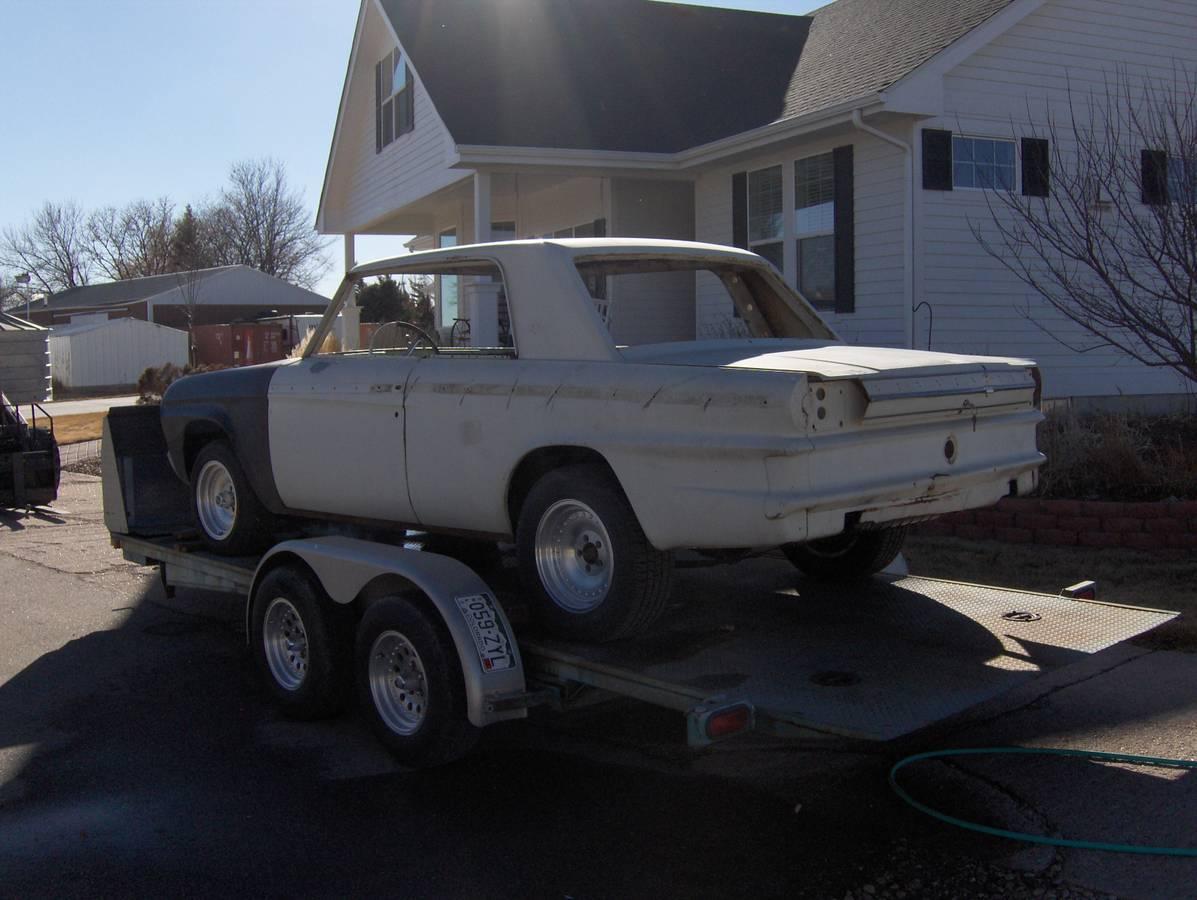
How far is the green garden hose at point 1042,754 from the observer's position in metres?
4.02

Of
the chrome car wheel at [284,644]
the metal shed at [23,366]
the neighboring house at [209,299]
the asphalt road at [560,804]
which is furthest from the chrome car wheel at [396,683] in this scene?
the neighboring house at [209,299]

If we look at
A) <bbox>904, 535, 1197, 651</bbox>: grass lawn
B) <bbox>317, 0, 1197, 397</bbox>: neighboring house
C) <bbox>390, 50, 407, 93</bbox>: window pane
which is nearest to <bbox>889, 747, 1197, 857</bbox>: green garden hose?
<bbox>904, 535, 1197, 651</bbox>: grass lawn

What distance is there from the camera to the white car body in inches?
167

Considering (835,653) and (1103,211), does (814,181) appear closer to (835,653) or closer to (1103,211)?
(1103,211)

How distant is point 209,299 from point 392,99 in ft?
135

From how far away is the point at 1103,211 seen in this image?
1329 cm

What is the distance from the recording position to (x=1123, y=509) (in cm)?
827

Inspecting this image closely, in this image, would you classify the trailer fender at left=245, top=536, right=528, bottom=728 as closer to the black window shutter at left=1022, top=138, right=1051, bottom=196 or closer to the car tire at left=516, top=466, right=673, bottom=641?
the car tire at left=516, top=466, right=673, bottom=641

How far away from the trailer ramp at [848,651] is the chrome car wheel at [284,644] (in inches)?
59.8

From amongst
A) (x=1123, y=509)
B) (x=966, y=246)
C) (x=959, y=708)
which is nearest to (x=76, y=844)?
(x=959, y=708)

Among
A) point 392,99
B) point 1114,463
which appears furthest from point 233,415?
point 392,99

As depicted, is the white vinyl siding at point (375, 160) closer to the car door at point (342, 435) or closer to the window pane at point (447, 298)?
the window pane at point (447, 298)

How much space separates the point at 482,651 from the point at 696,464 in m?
1.12

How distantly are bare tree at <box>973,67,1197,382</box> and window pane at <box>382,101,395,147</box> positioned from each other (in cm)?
988
